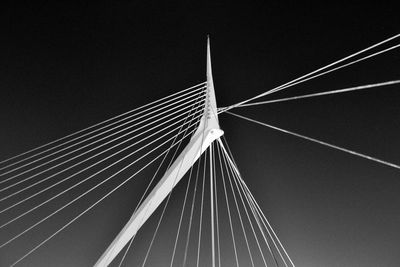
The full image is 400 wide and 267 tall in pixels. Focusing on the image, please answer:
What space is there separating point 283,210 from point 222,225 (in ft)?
1.60

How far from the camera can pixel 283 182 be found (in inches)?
112

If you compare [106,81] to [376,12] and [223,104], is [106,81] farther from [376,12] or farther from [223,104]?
[376,12]

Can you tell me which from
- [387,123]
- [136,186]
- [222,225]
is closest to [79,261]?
[136,186]

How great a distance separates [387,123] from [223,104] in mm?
1268

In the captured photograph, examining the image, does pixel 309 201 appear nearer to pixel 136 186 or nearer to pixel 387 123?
pixel 387 123

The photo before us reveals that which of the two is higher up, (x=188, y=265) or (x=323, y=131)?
(x=323, y=131)

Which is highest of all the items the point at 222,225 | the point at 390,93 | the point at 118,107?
the point at 118,107

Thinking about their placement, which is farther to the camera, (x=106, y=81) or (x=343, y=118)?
(x=106, y=81)

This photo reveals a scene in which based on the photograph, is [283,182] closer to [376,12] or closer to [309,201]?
[309,201]

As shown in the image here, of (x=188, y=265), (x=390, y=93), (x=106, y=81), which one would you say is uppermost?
(x=106, y=81)

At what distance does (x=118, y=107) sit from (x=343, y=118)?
181 centimetres

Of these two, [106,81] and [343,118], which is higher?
[106,81]

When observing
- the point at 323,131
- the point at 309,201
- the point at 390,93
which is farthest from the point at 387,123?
the point at 309,201

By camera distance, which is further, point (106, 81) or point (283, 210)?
point (106, 81)
